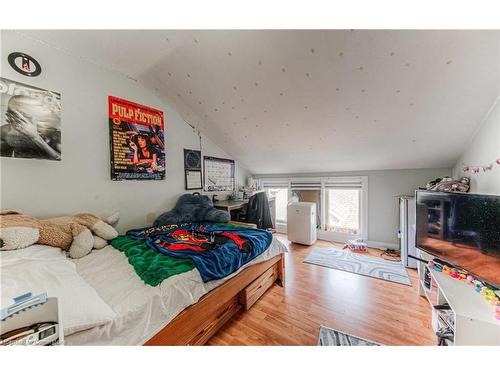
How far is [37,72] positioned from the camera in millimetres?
1514

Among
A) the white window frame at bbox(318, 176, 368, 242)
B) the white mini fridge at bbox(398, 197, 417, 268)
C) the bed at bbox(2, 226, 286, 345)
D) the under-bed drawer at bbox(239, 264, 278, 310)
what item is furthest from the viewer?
the white window frame at bbox(318, 176, 368, 242)

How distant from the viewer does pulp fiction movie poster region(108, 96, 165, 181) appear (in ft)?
6.48

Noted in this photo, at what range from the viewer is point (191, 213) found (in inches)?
97.2

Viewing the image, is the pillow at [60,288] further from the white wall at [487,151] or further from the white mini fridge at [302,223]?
the white mini fridge at [302,223]

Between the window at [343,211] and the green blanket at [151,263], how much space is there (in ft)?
10.4

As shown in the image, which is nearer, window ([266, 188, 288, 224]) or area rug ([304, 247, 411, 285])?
area rug ([304, 247, 411, 285])

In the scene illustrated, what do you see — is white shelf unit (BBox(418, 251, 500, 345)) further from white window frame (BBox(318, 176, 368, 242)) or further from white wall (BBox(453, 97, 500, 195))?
white window frame (BBox(318, 176, 368, 242))

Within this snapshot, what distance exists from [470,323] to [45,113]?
3.24 meters

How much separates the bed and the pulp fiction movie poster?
93 cm

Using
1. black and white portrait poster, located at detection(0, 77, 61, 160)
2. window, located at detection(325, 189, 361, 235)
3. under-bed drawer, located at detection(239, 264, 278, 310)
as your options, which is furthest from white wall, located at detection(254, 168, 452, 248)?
black and white portrait poster, located at detection(0, 77, 61, 160)

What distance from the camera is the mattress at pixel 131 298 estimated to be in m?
0.79

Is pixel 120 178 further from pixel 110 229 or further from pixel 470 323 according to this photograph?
pixel 470 323
